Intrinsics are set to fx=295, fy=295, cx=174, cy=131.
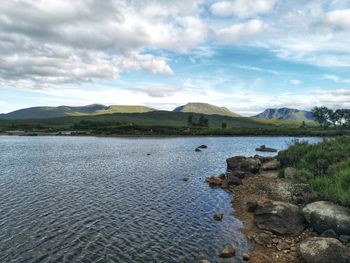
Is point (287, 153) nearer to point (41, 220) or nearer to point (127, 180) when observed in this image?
point (127, 180)

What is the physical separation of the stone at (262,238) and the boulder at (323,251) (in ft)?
12.5

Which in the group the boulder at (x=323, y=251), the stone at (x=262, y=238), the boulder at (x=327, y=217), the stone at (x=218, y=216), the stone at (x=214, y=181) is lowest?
the stone at (x=262, y=238)

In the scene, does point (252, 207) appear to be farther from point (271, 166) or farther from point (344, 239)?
point (271, 166)

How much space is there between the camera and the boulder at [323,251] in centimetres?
2019

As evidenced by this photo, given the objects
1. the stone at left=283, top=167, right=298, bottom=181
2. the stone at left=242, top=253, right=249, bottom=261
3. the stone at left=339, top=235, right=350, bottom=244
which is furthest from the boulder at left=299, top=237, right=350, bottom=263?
the stone at left=283, top=167, right=298, bottom=181

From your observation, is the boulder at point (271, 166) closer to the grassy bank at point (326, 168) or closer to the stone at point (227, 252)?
the grassy bank at point (326, 168)

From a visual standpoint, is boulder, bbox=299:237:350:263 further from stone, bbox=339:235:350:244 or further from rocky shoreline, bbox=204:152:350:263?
stone, bbox=339:235:350:244

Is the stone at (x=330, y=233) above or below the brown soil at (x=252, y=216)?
above

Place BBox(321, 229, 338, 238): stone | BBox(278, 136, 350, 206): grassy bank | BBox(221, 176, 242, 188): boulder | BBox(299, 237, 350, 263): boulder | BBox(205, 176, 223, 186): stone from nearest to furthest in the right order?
BBox(299, 237, 350, 263): boulder → BBox(321, 229, 338, 238): stone → BBox(278, 136, 350, 206): grassy bank → BBox(221, 176, 242, 188): boulder → BBox(205, 176, 223, 186): stone

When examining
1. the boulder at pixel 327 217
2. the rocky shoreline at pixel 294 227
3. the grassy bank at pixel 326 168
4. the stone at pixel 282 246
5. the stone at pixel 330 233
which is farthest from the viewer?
the grassy bank at pixel 326 168

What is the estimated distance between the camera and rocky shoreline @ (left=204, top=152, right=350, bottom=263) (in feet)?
70.5

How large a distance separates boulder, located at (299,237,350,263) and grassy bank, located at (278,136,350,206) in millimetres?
6901

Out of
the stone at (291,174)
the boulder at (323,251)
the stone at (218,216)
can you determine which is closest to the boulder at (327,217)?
the boulder at (323,251)

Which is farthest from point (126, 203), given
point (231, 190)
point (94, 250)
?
point (231, 190)
